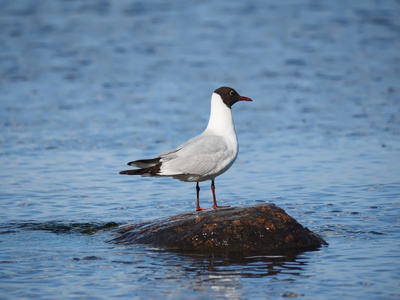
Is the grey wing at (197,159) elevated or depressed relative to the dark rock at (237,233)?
elevated

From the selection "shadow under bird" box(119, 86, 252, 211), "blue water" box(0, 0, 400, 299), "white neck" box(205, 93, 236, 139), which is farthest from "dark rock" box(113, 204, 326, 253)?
"white neck" box(205, 93, 236, 139)

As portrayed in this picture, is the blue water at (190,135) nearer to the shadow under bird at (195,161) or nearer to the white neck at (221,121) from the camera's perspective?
the shadow under bird at (195,161)

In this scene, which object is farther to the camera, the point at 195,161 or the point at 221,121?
the point at 221,121

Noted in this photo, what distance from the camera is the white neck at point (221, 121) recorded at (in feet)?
26.6

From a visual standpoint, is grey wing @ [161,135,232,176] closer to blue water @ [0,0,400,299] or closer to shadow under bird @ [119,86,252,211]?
shadow under bird @ [119,86,252,211]

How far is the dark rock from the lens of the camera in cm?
704

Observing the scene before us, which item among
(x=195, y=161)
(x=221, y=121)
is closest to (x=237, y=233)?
(x=195, y=161)

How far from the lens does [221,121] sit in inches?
320

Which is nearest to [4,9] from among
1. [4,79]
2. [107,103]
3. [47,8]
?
[47,8]

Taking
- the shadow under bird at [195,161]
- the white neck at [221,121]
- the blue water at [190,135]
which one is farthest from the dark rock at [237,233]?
the white neck at [221,121]

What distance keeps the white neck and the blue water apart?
56.1 inches

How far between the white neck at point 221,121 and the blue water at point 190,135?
1424mm

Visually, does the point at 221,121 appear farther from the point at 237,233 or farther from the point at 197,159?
the point at 237,233

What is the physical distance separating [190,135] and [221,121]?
497 centimetres
